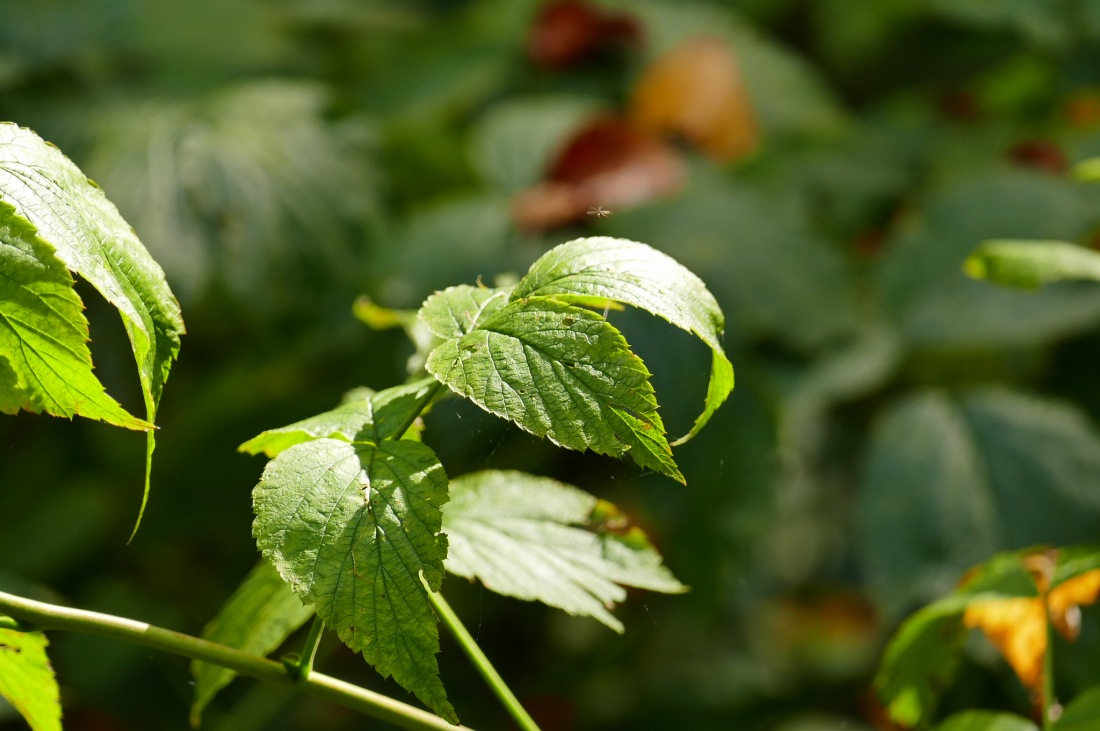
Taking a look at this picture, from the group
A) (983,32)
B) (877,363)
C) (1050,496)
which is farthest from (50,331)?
(983,32)

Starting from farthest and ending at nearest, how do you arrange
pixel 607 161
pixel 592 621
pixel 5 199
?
pixel 592 621
pixel 607 161
pixel 5 199

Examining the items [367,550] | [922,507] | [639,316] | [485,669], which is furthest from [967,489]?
[367,550]

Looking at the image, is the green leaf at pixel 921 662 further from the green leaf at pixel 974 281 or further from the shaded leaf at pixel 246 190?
the shaded leaf at pixel 246 190

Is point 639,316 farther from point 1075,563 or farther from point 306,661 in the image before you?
point 306,661

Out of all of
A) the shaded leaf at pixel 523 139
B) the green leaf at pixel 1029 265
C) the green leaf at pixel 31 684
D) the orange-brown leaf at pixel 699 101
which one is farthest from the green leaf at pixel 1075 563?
the orange-brown leaf at pixel 699 101

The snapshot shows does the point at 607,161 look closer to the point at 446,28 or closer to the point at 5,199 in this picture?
the point at 446,28

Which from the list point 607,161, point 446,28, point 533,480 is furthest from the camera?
point 446,28
